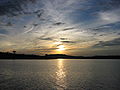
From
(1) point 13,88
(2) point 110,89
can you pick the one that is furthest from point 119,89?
(1) point 13,88

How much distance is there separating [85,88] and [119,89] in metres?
7.81

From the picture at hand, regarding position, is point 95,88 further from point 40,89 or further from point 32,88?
point 32,88

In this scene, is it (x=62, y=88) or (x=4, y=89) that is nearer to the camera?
(x=4, y=89)

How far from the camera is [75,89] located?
92.8ft

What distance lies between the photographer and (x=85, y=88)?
1136 inches

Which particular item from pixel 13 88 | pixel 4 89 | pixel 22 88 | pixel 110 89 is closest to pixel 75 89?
pixel 110 89

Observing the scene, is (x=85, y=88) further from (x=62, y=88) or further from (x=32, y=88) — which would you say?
(x=32, y=88)

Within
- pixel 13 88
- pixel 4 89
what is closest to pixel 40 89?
pixel 13 88

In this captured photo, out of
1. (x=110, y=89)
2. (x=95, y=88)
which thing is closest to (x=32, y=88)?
(x=95, y=88)

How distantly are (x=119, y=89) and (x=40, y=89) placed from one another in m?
18.5

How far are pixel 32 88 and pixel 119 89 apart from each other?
20.6 m

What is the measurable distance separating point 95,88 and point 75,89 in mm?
4984

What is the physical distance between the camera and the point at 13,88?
28.1 meters

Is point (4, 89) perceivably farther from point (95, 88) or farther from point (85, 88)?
point (95, 88)
